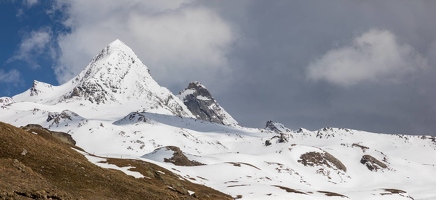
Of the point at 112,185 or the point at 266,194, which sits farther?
the point at 266,194

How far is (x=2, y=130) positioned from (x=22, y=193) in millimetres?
17720

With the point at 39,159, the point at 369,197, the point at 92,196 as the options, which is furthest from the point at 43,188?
the point at 369,197

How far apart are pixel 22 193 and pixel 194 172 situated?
399ft

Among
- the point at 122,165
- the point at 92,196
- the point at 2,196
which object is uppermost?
the point at 122,165

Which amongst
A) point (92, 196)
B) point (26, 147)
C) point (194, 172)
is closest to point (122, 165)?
point (26, 147)

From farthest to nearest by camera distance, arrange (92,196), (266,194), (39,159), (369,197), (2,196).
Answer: (369,197) → (266,194) → (39,159) → (92,196) → (2,196)

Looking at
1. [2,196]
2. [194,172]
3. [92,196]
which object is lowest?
[2,196]

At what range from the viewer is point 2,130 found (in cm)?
4338

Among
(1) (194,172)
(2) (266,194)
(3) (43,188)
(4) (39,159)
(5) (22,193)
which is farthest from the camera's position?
(1) (194,172)

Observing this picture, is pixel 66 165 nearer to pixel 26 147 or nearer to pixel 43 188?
pixel 26 147

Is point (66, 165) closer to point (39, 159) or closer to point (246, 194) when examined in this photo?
point (39, 159)

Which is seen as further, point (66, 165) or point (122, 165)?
point (122, 165)

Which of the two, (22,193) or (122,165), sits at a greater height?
(122,165)

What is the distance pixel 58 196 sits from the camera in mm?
30297
